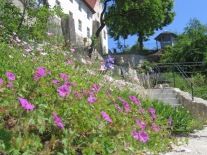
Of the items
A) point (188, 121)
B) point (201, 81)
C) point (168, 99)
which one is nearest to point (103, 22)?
point (201, 81)

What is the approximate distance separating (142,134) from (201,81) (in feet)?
47.8

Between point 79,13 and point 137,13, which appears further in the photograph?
point 79,13

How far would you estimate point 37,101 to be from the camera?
238 centimetres

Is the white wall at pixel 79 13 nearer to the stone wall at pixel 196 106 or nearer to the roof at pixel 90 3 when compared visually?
the roof at pixel 90 3

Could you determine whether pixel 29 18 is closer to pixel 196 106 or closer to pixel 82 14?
pixel 196 106

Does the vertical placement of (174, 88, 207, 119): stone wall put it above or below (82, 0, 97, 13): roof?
below

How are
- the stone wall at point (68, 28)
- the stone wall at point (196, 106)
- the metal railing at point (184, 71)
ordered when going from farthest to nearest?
1. the stone wall at point (68, 28)
2. the metal railing at point (184, 71)
3. the stone wall at point (196, 106)

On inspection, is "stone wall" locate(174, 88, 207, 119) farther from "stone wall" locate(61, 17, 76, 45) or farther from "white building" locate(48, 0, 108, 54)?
"white building" locate(48, 0, 108, 54)

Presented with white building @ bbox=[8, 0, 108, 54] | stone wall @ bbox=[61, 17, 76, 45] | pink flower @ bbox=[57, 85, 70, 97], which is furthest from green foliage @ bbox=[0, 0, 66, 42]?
white building @ bbox=[8, 0, 108, 54]

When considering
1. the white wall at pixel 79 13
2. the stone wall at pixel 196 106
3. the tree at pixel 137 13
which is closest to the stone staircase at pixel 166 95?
the stone wall at pixel 196 106

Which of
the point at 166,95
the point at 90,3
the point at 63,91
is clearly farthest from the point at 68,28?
the point at 63,91

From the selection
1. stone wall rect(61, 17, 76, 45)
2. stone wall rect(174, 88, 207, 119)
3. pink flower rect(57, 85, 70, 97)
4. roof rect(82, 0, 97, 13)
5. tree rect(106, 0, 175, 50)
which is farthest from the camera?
roof rect(82, 0, 97, 13)

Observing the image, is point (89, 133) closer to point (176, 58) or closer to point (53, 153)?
point (53, 153)

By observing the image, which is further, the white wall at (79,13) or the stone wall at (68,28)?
the white wall at (79,13)
